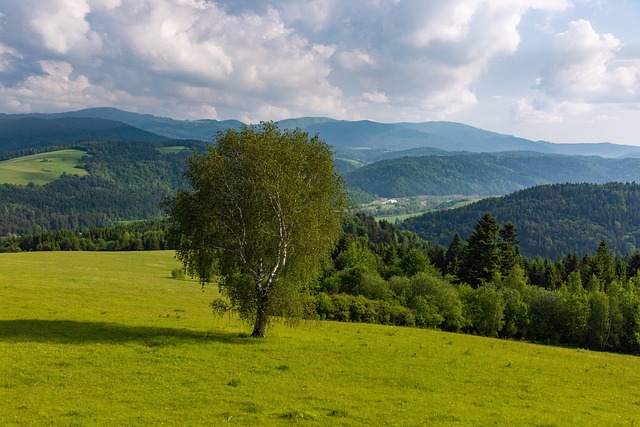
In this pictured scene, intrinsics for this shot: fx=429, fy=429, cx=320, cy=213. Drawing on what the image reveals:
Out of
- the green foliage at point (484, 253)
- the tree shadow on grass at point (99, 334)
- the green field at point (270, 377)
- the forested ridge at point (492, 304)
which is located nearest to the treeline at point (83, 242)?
the forested ridge at point (492, 304)

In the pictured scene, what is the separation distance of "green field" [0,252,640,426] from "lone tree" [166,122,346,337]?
3.90m

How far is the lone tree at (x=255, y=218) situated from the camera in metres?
31.4

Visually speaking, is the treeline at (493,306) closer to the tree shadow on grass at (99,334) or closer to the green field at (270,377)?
the green field at (270,377)

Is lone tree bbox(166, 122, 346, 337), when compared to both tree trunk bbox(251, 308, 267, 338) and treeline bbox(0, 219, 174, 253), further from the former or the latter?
treeline bbox(0, 219, 174, 253)

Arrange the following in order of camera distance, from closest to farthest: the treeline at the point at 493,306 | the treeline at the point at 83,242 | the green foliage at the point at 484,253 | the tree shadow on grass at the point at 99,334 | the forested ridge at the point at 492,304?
the tree shadow on grass at the point at 99,334
the treeline at the point at 493,306
the forested ridge at the point at 492,304
the green foliage at the point at 484,253
the treeline at the point at 83,242

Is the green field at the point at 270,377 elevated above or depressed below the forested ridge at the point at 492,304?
above

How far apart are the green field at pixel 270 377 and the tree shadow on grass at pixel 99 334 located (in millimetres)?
109

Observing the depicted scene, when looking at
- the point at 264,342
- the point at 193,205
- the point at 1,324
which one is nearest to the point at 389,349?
the point at 264,342

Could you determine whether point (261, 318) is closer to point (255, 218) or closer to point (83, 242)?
point (255, 218)

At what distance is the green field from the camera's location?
1795 cm

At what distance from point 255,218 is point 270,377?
39.7ft

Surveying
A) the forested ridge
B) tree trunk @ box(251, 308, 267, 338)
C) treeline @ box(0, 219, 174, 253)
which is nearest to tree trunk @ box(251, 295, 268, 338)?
tree trunk @ box(251, 308, 267, 338)

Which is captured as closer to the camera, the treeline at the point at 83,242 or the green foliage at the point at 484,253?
the green foliage at the point at 484,253

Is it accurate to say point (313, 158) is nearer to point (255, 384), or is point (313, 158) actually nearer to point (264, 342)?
point (264, 342)
